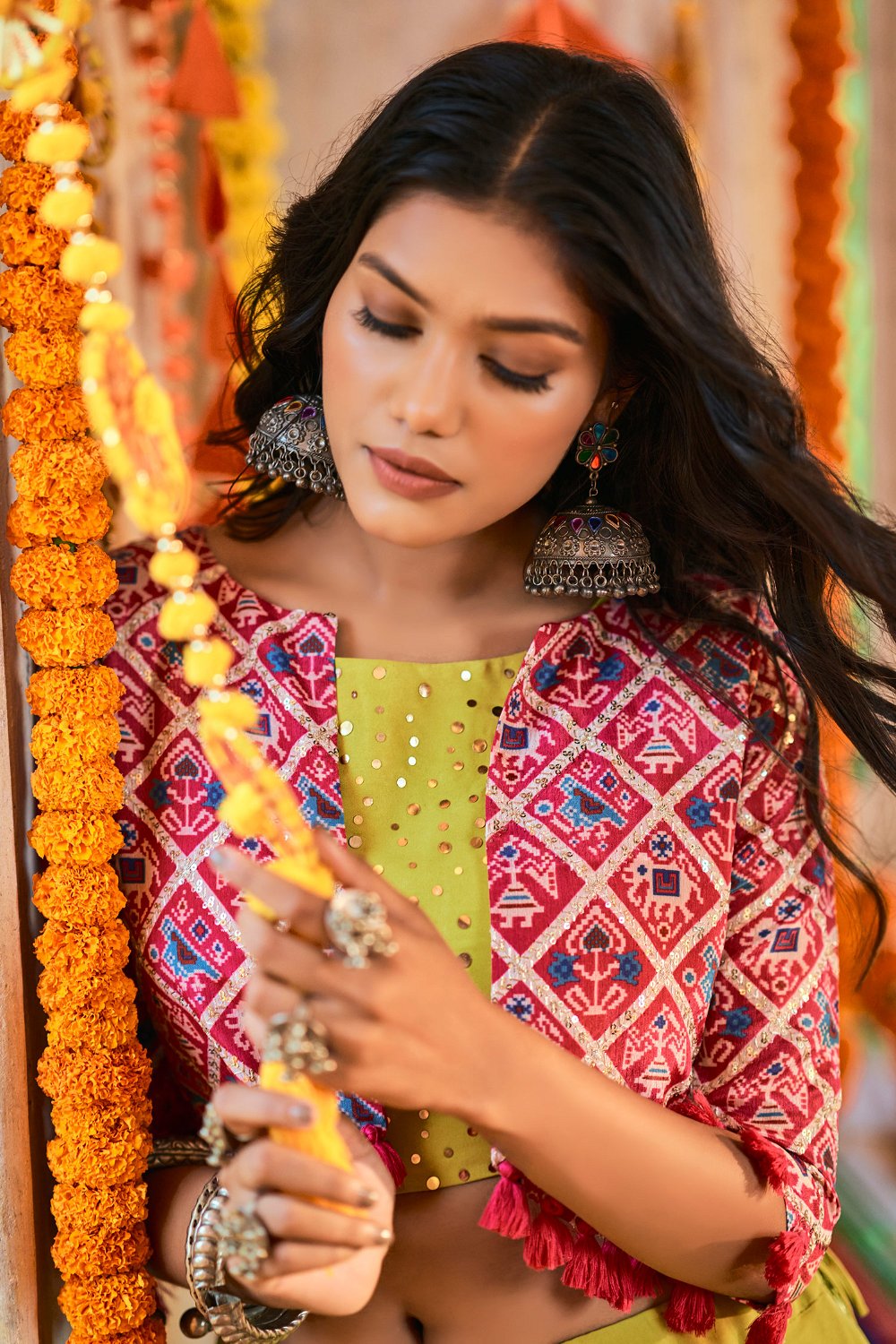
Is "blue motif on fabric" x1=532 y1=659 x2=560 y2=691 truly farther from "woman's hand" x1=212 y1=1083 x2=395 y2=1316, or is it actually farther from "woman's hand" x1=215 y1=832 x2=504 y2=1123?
"woman's hand" x1=212 y1=1083 x2=395 y2=1316

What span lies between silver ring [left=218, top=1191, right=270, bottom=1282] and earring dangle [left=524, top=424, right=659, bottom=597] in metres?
0.64

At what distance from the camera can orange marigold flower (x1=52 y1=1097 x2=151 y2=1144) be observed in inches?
42.9

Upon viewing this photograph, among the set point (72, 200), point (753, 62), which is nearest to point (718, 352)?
point (72, 200)

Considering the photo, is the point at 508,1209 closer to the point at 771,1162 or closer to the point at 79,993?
the point at 771,1162

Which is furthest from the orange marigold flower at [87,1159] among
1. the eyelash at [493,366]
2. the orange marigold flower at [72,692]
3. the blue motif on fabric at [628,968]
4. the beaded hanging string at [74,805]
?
the eyelash at [493,366]

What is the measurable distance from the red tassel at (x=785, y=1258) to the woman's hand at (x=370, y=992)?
1.41ft

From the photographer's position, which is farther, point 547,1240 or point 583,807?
point 583,807

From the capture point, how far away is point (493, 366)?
3.52ft

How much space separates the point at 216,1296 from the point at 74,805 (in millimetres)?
404

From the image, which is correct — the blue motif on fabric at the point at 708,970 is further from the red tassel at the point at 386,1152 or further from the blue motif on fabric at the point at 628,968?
the red tassel at the point at 386,1152

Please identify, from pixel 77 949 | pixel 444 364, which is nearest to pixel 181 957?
pixel 77 949

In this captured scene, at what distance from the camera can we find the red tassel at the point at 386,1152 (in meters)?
1.13

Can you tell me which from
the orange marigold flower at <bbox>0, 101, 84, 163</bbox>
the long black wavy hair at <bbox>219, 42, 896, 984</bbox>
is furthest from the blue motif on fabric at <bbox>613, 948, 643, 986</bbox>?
the orange marigold flower at <bbox>0, 101, 84, 163</bbox>

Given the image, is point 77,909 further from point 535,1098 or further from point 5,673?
point 535,1098
